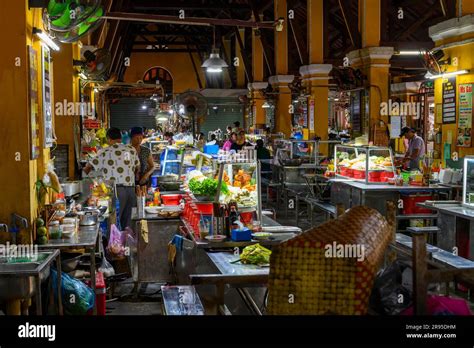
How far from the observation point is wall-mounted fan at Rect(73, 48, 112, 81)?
1093 cm

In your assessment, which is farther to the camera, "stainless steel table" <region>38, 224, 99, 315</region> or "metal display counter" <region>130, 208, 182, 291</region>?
"metal display counter" <region>130, 208, 182, 291</region>

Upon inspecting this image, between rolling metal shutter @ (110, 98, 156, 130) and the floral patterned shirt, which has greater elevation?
rolling metal shutter @ (110, 98, 156, 130)

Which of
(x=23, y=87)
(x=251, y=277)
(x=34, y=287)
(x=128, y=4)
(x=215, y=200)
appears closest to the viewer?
(x=251, y=277)

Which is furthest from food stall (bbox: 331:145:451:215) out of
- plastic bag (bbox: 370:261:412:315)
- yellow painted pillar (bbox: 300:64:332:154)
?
yellow painted pillar (bbox: 300:64:332:154)

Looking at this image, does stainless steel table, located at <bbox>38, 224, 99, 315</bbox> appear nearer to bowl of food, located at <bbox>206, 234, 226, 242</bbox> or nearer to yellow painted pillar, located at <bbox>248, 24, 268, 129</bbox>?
bowl of food, located at <bbox>206, 234, 226, 242</bbox>

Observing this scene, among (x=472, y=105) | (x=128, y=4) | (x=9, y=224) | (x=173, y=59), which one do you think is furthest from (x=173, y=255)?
(x=173, y=59)

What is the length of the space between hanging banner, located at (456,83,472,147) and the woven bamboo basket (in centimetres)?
821

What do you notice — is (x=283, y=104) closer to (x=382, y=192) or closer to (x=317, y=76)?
(x=317, y=76)

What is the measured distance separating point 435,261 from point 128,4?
72.8 feet

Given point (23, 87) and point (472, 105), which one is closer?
point (23, 87)

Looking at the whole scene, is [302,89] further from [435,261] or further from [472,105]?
[435,261]

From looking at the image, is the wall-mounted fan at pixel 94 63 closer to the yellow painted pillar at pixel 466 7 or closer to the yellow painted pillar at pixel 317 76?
the yellow painted pillar at pixel 466 7

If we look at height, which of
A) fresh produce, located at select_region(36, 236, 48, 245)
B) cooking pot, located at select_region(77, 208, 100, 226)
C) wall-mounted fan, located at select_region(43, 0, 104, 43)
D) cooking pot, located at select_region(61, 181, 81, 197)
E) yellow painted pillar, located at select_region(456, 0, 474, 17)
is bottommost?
fresh produce, located at select_region(36, 236, 48, 245)

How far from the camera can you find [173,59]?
3753 cm
